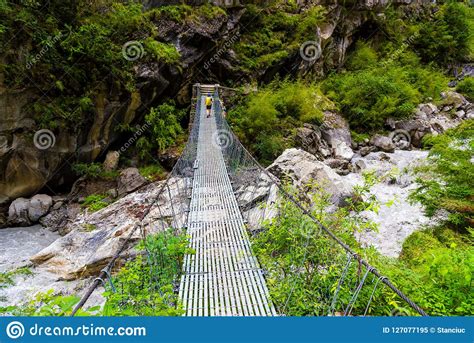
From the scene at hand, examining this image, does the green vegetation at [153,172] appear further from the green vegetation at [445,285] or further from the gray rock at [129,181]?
the green vegetation at [445,285]

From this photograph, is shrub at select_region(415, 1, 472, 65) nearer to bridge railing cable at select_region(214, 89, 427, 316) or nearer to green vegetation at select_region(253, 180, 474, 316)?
green vegetation at select_region(253, 180, 474, 316)

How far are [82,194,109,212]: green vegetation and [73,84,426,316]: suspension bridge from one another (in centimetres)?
288

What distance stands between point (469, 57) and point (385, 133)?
11053mm

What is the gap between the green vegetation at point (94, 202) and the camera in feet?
26.5

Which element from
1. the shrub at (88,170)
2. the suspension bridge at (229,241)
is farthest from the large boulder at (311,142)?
the shrub at (88,170)

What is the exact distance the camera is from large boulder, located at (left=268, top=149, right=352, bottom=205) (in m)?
5.96

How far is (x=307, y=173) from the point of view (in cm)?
633

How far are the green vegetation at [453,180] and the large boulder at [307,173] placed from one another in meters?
1.31

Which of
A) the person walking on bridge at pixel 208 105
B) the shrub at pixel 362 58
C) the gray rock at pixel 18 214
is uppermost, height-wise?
the shrub at pixel 362 58

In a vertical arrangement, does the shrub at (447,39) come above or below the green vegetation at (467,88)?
above


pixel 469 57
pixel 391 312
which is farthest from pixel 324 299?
pixel 469 57

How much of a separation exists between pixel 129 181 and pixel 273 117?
4.79m

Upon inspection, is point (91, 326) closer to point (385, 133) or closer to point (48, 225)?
point (48, 225)

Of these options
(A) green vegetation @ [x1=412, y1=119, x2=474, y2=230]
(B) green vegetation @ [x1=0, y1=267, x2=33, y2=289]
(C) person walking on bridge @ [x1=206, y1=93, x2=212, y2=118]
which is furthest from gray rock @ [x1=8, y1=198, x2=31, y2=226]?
(A) green vegetation @ [x1=412, y1=119, x2=474, y2=230]
